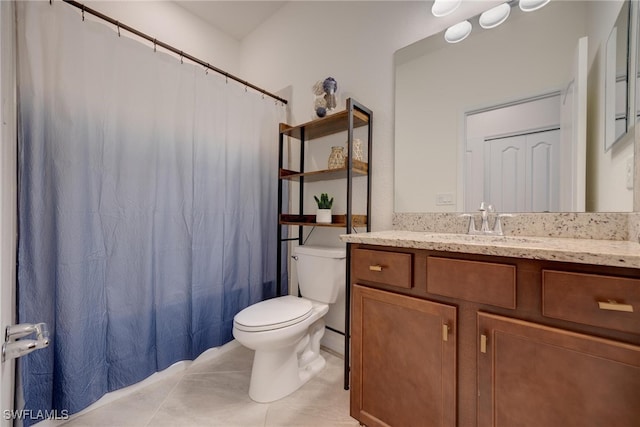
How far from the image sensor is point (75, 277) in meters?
1.33

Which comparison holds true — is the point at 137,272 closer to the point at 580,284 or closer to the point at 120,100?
the point at 120,100

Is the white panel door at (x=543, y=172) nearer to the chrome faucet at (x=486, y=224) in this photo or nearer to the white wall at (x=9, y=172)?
the chrome faucet at (x=486, y=224)

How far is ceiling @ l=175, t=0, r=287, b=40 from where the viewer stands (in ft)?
7.44

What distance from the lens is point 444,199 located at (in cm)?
154

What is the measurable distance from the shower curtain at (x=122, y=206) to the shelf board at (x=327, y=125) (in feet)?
1.01

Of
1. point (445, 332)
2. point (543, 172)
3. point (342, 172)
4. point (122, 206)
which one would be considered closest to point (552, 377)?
point (445, 332)

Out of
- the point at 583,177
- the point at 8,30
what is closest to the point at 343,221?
the point at 583,177

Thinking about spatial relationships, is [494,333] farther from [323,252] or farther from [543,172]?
[323,252]

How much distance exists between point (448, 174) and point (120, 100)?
182 centimetres

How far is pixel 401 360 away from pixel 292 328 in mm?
599

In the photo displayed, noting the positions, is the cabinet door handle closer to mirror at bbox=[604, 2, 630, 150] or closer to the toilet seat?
the toilet seat

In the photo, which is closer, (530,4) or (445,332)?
(445,332)

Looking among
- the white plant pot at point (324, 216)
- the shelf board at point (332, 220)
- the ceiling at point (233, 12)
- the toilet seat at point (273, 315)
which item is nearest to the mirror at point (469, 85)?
the shelf board at point (332, 220)

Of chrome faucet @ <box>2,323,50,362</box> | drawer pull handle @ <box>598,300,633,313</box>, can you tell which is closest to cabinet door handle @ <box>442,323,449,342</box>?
drawer pull handle @ <box>598,300,633,313</box>
